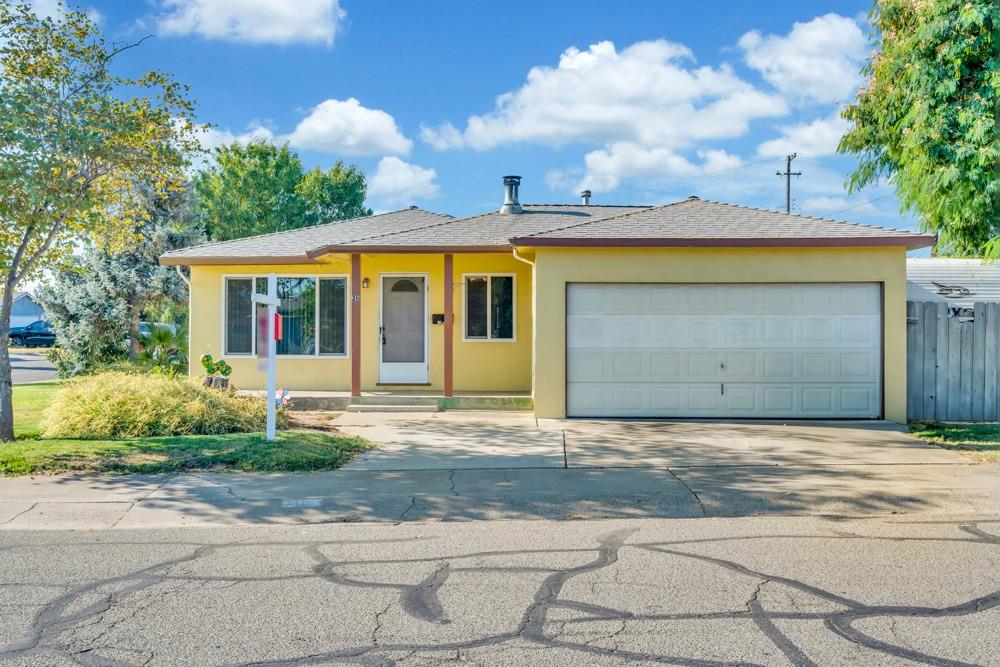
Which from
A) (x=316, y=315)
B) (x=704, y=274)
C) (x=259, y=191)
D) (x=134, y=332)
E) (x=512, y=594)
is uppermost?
(x=259, y=191)

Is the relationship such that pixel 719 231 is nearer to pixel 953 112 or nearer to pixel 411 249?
pixel 953 112

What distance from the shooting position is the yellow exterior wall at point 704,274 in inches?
504

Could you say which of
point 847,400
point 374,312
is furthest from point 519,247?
point 847,400

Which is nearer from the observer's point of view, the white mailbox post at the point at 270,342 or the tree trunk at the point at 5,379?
the white mailbox post at the point at 270,342

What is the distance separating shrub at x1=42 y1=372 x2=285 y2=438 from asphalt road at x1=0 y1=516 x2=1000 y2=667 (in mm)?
4605

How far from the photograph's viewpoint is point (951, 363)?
12945mm

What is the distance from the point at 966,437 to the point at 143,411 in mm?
11630

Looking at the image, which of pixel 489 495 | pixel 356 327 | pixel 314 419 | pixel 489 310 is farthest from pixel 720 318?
pixel 314 419

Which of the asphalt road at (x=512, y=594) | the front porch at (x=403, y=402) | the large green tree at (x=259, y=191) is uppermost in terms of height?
the large green tree at (x=259, y=191)

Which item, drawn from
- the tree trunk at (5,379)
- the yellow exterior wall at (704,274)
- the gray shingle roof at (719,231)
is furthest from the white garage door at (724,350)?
the tree trunk at (5,379)

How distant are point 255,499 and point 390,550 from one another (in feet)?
7.34

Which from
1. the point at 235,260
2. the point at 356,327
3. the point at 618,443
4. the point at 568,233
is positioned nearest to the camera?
the point at 618,443

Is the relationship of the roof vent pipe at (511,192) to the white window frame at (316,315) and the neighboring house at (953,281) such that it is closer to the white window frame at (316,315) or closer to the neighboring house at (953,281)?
the white window frame at (316,315)

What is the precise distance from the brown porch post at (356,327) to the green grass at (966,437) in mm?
9237
